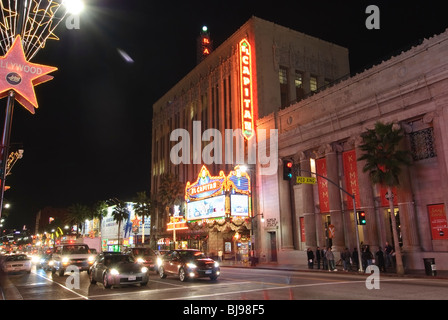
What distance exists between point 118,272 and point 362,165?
23.4 metres

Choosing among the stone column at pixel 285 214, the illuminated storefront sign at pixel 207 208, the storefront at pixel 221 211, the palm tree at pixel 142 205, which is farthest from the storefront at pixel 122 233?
the stone column at pixel 285 214

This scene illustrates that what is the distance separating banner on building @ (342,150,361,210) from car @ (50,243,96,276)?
22730 mm

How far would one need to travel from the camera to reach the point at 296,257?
37094mm

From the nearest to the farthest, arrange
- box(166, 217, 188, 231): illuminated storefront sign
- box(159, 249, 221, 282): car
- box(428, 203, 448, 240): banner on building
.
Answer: box(159, 249, 221, 282): car, box(428, 203, 448, 240): banner on building, box(166, 217, 188, 231): illuminated storefront sign

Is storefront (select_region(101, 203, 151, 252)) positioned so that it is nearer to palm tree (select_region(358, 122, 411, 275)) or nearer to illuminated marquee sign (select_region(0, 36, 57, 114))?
palm tree (select_region(358, 122, 411, 275))

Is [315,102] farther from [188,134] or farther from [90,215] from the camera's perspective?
[90,215]

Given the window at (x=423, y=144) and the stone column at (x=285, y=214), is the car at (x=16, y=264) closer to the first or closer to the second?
the stone column at (x=285, y=214)

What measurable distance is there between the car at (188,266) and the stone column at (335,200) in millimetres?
16928

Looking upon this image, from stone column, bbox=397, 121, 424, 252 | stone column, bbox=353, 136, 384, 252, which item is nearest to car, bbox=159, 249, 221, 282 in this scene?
stone column, bbox=397, 121, 424, 252

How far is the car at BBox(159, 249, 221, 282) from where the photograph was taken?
62.5ft

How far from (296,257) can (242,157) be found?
14945mm

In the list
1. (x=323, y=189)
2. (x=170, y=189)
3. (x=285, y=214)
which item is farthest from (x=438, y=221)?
(x=170, y=189)
